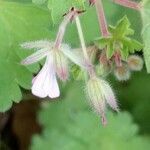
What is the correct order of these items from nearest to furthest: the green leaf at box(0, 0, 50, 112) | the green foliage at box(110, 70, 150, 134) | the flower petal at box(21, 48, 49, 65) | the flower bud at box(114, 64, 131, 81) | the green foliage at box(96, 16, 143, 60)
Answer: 1. the flower petal at box(21, 48, 49, 65)
2. the green foliage at box(96, 16, 143, 60)
3. the flower bud at box(114, 64, 131, 81)
4. the green leaf at box(0, 0, 50, 112)
5. the green foliage at box(110, 70, 150, 134)

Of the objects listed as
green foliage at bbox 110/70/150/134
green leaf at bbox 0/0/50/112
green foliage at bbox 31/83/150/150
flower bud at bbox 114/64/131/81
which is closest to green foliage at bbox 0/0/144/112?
green leaf at bbox 0/0/50/112

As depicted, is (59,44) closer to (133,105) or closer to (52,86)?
(52,86)

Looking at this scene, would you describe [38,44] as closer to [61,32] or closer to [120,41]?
[61,32]

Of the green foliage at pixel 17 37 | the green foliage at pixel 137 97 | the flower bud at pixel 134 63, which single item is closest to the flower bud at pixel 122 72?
the flower bud at pixel 134 63

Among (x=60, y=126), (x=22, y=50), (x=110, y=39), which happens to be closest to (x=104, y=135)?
(x=60, y=126)

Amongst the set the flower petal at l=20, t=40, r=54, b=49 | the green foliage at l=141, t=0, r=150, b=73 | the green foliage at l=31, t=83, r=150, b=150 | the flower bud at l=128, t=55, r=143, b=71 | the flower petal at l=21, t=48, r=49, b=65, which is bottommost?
the green foliage at l=31, t=83, r=150, b=150

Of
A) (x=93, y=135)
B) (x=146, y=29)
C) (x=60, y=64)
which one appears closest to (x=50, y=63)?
(x=60, y=64)

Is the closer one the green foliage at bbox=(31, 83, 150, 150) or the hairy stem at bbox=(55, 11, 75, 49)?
the hairy stem at bbox=(55, 11, 75, 49)

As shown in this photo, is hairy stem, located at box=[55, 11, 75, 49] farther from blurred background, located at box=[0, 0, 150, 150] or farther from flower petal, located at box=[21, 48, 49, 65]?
blurred background, located at box=[0, 0, 150, 150]

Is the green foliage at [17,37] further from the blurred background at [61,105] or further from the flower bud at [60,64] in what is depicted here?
the flower bud at [60,64]
